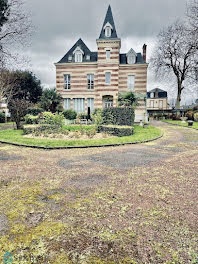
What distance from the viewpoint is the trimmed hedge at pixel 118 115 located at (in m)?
13.9

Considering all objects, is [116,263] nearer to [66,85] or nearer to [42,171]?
[42,171]

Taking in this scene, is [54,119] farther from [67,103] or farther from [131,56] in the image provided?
[131,56]

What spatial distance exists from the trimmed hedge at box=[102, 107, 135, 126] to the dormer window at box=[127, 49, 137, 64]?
1373cm

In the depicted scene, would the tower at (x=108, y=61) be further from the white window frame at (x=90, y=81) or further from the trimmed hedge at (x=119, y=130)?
the trimmed hedge at (x=119, y=130)

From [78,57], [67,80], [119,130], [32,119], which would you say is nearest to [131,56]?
[78,57]

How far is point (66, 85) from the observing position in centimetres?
2561

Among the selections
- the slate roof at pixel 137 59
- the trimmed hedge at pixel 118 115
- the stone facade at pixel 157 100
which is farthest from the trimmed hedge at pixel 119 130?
the stone facade at pixel 157 100

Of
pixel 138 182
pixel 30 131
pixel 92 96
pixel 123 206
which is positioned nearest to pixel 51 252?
pixel 123 206

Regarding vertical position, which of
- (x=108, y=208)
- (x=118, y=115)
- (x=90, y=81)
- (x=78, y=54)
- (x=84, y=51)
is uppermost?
(x=84, y=51)

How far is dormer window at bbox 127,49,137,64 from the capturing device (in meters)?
24.5

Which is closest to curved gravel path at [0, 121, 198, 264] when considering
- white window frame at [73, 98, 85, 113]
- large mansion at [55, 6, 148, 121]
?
large mansion at [55, 6, 148, 121]

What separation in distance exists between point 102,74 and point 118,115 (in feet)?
40.8

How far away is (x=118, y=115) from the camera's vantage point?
547 inches

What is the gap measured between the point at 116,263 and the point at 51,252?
76 cm
